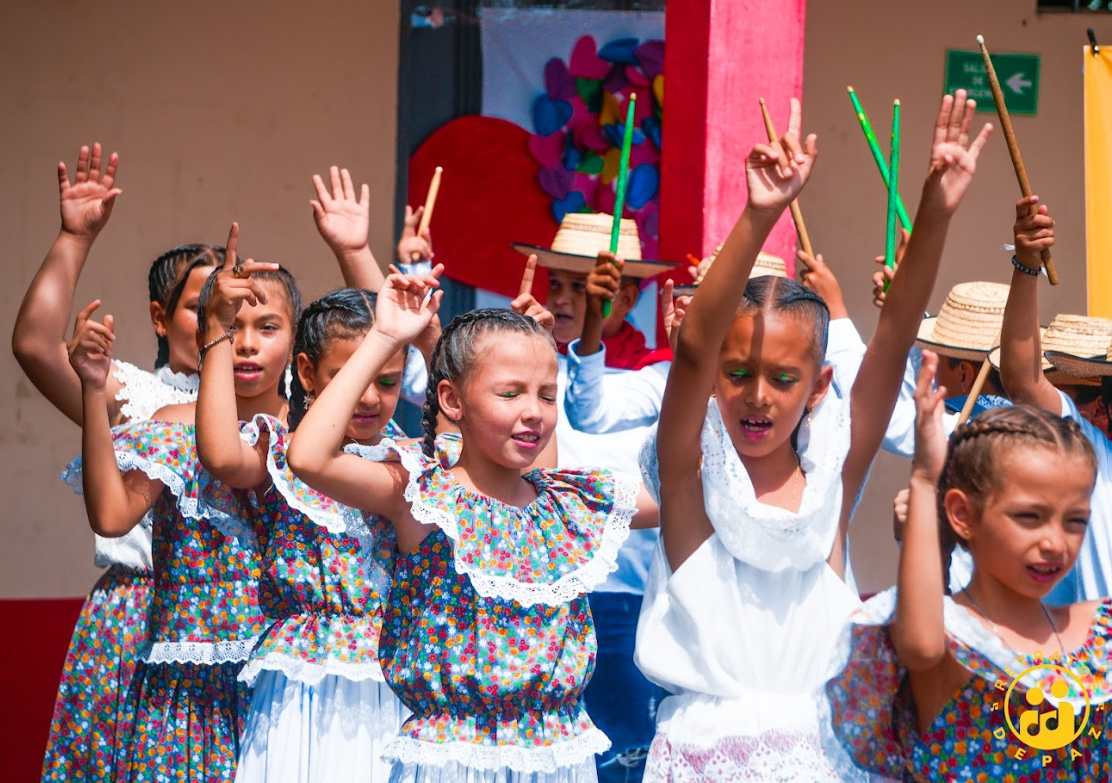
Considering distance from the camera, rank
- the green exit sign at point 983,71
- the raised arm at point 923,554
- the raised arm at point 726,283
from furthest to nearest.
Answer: the green exit sign at point 983,71 < the raised arm at point 726,283 < the raised arm at point 923,554

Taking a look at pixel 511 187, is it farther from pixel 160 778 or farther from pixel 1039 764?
pixel 1039 764

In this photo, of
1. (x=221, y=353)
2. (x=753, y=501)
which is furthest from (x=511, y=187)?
(x=753, y=501)

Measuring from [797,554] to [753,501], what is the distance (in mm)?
122

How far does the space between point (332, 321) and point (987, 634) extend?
144 cm

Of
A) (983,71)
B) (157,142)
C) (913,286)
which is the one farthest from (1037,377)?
(157,142)

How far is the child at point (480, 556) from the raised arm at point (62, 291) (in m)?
0.88

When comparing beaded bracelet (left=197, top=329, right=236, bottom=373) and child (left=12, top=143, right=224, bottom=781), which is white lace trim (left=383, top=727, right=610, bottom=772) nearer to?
beaded bracelet (left=197, top=329, right=236, bottom=373)

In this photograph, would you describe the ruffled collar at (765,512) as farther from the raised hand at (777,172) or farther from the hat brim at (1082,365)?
the hat brim at (1082,365)

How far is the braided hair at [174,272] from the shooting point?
333 cm

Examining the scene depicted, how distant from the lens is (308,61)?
4.92 meters

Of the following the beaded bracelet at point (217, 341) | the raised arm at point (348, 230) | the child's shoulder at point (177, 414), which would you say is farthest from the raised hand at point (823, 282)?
the child's shoulder at point (177, 414)

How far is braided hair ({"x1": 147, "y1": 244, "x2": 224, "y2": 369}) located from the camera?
3.33 metres

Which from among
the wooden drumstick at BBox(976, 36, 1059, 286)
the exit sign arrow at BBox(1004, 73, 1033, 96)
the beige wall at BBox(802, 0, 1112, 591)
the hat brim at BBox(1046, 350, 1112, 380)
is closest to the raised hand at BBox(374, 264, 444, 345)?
the wooden drumstick at BBox(976, 36, 1059, 286)

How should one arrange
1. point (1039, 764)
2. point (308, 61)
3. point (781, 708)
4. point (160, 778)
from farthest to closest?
1. point (308, 61)
2. point (160, 778)
3. point (781, 708)
4. point (1039, 764)
